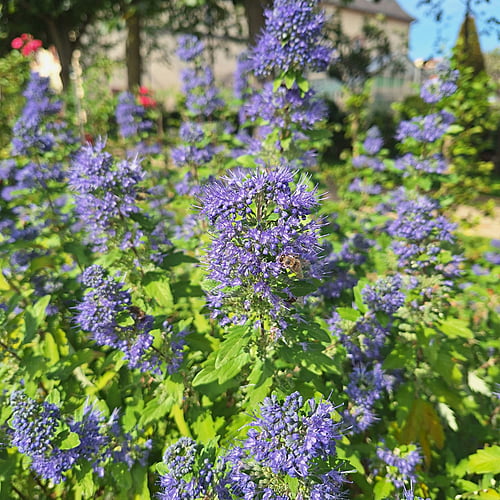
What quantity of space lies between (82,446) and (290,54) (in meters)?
3.23

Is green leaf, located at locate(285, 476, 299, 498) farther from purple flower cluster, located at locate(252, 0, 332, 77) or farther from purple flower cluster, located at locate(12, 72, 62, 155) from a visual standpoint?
purple flower cluster, located at locate(12, 72, 62, 155)

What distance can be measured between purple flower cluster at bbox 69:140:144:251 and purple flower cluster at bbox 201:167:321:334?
3.19 feet

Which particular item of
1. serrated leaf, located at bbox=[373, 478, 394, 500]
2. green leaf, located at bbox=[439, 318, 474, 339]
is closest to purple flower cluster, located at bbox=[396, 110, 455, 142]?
green leaf, located at bbox=[439, 318, 474, 339]

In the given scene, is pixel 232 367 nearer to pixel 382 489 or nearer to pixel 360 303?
pixel 360 303

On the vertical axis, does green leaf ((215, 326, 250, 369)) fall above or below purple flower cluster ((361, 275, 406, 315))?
above

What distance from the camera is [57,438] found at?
A: 7.43ft

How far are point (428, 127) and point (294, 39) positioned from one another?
209cm

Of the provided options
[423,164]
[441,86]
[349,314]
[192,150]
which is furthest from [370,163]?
[349,314]

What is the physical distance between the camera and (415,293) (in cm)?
304

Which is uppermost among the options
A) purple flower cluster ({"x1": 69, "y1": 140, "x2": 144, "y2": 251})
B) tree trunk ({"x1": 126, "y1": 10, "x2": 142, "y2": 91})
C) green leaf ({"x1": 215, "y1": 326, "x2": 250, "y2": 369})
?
tree trunk ({"x1": 126, "y1": 10, "x2": 142, "y2": 91})

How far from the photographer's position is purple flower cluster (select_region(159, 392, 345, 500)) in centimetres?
171

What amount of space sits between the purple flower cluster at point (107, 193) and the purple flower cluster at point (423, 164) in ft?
10.1

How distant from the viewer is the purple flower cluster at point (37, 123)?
4422 millimetres

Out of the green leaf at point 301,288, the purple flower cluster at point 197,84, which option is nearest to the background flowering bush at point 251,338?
the green leaf at point 301,288
